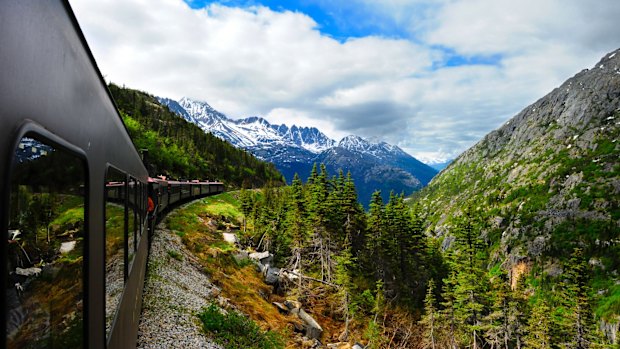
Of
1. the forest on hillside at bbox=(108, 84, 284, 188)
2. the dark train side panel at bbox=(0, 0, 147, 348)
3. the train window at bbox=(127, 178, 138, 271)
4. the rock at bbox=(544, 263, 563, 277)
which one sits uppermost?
the forest on hillside at bbox=(108, 84, 284, 188)

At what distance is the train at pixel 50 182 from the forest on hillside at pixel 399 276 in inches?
1095

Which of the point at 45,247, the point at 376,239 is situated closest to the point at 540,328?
the point at 376,239

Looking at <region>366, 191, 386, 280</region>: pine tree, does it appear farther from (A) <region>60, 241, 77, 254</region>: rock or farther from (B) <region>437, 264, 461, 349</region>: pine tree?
(A) <region>60, 241, 77, 254</region>: rock

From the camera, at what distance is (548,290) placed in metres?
116

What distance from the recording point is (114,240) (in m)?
4.13

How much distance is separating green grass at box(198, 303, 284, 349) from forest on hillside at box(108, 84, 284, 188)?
274 ft

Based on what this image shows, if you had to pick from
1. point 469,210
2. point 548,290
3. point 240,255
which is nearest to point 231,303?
point 240,255

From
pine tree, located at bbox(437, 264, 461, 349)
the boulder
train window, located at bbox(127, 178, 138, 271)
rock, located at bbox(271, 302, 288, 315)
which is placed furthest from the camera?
pine tree, located at bbox(437, 264, 461, 349)

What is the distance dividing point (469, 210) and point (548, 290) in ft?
348

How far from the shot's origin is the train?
1.38m

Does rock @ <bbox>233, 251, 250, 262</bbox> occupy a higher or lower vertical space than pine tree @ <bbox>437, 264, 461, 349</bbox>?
higher

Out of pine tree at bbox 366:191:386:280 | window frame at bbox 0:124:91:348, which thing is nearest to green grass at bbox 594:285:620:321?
pine tree at bbox 366:191:386:280

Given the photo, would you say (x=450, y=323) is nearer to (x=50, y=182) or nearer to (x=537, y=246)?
(x=50, y=182)

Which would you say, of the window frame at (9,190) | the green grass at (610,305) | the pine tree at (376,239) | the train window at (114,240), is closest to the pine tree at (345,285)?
the pine tree at (376,239)
